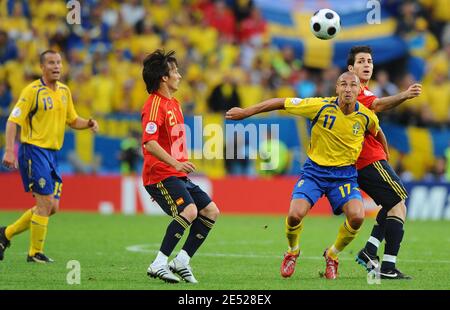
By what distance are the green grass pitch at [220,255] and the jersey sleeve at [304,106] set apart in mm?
1771

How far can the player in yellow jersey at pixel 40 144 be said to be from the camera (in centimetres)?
1226

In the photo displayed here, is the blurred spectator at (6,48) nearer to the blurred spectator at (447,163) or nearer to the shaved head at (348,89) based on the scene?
the blurred spectator at (447,163)

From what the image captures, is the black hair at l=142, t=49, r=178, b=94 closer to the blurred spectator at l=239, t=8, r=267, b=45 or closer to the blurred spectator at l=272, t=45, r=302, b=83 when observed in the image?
the blurred spectator at l=272, t=45, r=302, b=83

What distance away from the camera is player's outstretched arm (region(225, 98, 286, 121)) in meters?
10.2

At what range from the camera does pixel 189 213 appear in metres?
10.0

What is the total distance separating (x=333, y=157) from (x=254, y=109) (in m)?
1.04

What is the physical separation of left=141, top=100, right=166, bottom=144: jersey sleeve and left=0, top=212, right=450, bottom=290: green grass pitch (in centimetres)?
147

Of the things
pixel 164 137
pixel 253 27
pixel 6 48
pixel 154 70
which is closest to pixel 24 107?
pixel 154 70

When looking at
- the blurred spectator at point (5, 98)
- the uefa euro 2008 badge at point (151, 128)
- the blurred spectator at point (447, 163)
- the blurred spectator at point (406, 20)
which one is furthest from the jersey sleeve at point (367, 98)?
the blurred spectator at point (406, 20)

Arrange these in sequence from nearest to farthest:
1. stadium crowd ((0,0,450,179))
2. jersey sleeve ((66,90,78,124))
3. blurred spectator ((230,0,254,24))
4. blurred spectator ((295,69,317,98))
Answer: jersey sleeve ((66,90,78,124)) → stadium crowd ((0,0,450,179)) → blurred spectator ((295,69,317,98)) → blurred spectator ((230,0,254,24))

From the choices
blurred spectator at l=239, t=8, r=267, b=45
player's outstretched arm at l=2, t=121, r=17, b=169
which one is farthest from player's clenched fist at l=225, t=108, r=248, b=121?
blurred spectator at l=239, t=8, r=267, b=45

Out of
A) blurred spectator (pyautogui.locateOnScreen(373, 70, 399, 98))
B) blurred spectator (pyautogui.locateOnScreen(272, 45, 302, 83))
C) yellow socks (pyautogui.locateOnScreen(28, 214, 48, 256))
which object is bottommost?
yellow socks (pyautogui.locateOnScreen(28, 214, 48, 256))
